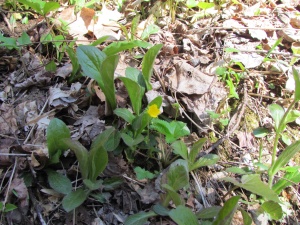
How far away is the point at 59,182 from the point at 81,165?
0.48ft

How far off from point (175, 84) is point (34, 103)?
87 centimetres

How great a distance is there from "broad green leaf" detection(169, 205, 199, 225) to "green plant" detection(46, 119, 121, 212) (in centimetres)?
35

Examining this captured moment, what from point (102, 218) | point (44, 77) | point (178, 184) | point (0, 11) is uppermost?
point (0, 11)

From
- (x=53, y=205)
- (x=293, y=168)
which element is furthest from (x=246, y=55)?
(x=53, y=205)

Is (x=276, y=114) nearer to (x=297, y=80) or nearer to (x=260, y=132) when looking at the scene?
(x=260, y=132)

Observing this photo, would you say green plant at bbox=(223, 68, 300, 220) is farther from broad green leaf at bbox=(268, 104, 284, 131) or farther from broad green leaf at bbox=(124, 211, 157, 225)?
broad green leaf at bbox=(124, 211, 157, 225)

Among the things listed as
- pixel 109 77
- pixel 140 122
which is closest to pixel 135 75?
pixel 109 77

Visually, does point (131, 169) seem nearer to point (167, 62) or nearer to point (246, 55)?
point (167, 62)

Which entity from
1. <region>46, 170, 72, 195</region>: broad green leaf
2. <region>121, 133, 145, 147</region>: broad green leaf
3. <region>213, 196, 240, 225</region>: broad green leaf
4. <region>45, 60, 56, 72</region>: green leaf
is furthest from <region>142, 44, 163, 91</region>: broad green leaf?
<region>213, 196, 240, 225</region>: broad green leaf

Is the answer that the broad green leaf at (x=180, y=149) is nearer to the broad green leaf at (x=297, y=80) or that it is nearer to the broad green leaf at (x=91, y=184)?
the broad green leaf at (x=91, y=184)

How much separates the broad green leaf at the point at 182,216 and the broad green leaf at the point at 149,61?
2.52 ft

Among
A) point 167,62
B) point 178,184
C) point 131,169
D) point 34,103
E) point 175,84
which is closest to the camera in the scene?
point 178,184

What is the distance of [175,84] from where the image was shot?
1.97 metres

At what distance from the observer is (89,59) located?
1.67 m
